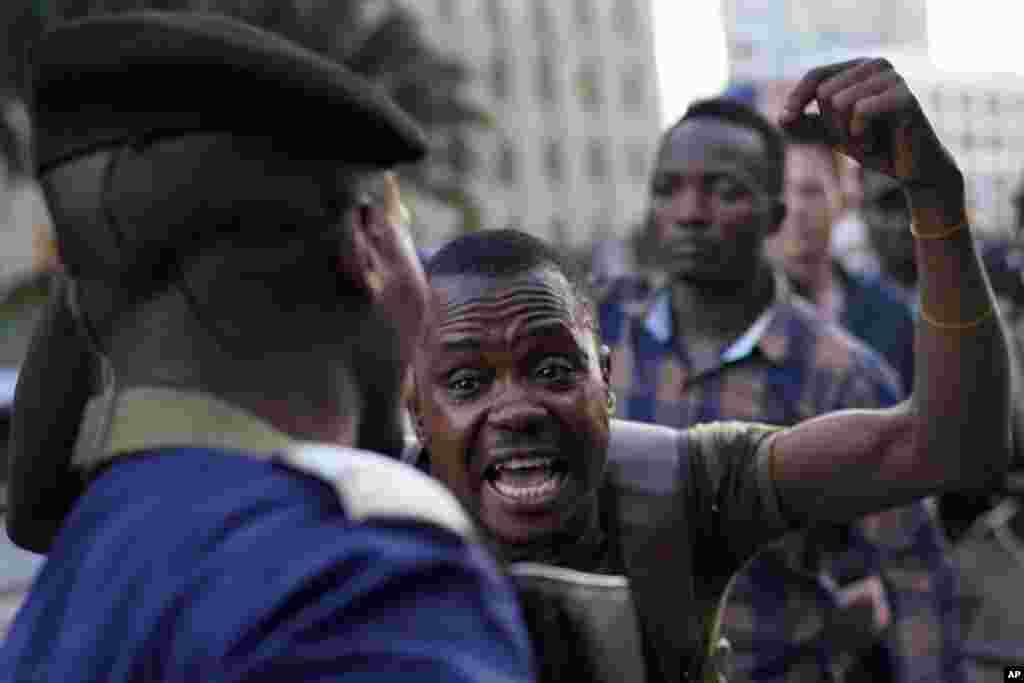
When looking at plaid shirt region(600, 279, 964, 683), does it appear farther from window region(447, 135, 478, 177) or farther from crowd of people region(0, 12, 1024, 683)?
window region(447, 135, 478, 177)

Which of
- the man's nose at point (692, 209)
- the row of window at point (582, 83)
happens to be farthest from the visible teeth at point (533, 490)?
the row of window at point (582, 83)

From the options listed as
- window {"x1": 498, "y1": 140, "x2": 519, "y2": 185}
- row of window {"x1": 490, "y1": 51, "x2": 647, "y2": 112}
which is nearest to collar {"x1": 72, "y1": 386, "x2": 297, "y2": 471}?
window {"x1": 498, "y1": 140, "x2": 519, "y2": 185}

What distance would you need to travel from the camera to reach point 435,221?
2175 inches

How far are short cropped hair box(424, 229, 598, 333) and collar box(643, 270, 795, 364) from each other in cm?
152

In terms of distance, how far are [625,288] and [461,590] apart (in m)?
3.00

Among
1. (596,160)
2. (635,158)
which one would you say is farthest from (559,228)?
(635,158)

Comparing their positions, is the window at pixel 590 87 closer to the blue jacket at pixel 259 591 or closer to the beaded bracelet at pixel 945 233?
the beaded bracelet at pixel 945 233

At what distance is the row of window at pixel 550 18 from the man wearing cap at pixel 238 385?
5801 centimetres

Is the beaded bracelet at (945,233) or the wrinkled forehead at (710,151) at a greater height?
the beaded bracelet at (945,233)

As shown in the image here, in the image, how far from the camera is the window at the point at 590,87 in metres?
65.4

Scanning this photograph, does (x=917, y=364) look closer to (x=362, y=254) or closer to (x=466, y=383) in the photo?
(x=466, y=383)

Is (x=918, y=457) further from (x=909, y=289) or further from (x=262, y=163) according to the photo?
(x=909, y=289)

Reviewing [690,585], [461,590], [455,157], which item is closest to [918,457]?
[690,585]

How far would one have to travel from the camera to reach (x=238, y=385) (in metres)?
1.39
